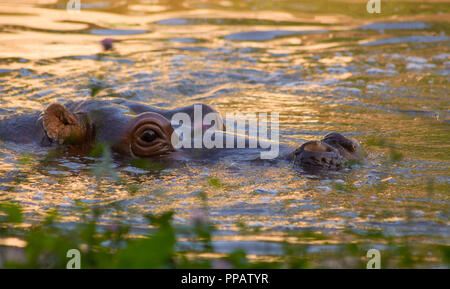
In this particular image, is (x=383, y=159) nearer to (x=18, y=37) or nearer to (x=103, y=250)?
(x=103, y=250)

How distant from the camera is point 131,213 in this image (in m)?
3.98

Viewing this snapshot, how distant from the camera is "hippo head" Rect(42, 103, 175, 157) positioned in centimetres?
521

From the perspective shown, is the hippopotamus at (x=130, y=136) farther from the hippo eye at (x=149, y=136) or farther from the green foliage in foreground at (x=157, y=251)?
the green foliage in foreground at (x=157, y=251)

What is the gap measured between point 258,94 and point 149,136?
3.28 meters

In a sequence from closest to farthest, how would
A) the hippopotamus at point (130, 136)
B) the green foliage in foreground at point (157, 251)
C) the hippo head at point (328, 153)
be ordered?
the green foliage in foreground at point (157, 251)
the hippo head at point (328, 153)
the hippopotamus at point (130, 136)

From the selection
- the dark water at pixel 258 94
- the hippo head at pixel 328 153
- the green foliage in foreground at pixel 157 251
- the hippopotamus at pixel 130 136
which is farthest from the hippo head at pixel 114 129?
the green foliage in foreground at pixel 157 251

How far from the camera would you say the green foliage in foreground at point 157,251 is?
2393 millimetres

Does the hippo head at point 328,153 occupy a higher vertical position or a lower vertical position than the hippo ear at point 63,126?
lower

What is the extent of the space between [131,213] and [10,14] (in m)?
9.55

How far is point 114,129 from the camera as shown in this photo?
5.32 metres

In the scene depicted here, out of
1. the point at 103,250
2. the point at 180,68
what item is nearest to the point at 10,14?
the point at 180,68

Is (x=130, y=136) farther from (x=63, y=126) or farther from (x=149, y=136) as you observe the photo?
(x=63, y=126)

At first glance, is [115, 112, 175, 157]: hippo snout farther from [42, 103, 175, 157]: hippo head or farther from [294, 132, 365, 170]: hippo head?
[294, 132, 365, 170]: hippo head

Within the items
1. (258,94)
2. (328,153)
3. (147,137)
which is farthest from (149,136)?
(258,94)
